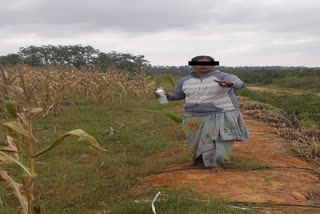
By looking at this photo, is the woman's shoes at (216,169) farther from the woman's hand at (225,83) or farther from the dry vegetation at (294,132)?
the dry vegetation at (294,132)

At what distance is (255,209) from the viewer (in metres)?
3.07

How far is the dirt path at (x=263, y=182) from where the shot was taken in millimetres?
3441

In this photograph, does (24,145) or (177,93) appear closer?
(24,145)

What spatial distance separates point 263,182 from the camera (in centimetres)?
385

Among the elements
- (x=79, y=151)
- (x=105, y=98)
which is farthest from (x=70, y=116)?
(x=79, y=151)

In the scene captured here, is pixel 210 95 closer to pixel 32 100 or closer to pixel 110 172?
pixel 110 172

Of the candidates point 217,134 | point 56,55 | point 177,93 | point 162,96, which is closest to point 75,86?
point 177,93

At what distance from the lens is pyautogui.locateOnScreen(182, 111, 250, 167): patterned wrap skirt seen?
13.5ft

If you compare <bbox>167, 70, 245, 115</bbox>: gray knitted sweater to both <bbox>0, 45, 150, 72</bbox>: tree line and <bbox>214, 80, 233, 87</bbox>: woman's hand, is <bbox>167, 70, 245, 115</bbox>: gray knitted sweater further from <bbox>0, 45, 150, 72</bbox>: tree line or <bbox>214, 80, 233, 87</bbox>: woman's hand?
<bbox>0, 45, 150, 72</bbox>: tree line

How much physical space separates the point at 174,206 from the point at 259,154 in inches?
89.6

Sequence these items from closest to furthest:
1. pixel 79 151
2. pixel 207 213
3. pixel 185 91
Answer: pixel 207 213, pixel 185 91, pixel 79 151

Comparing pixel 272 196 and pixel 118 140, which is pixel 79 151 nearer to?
pixel 118 140

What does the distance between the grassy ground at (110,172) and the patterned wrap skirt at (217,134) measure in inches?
18.5

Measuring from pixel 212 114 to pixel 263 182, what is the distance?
0.89 meters
